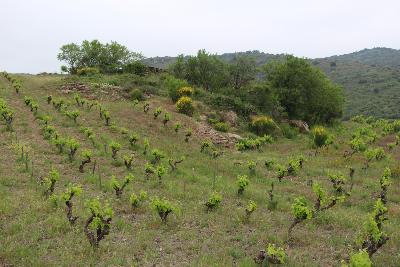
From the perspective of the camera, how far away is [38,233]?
1123 cm

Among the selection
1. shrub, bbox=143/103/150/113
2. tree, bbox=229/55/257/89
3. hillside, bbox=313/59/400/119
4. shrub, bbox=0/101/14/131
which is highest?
tree, bbox=229/55/257/89

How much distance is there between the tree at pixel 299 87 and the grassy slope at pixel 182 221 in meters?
22.4

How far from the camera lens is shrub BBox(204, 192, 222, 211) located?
14.1 meters

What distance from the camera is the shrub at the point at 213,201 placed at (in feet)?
46.2

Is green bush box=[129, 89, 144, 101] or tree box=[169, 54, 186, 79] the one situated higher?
tree box=[169, 54, 186, 79]

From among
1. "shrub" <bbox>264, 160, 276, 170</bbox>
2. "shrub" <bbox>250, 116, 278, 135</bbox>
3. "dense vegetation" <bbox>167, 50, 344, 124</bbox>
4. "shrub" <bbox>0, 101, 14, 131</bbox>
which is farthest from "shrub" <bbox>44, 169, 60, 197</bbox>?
"dense vegetation" <bbox>167, 50, 344, 124</bbox>

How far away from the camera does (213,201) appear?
14078 millimetres

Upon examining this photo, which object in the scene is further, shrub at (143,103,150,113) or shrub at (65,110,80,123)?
shrub at (143,103,150,113)

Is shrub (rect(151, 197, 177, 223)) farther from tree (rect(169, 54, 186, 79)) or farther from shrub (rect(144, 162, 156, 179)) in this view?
tree (rect(169, 54, 186, 79))

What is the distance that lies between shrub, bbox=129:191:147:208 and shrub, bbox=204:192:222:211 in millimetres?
2195

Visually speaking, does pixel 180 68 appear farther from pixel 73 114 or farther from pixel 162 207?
pixel 162 207

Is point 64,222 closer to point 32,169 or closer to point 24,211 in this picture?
point 24,211

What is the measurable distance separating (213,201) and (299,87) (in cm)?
3441

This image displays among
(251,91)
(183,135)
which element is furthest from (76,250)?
(251,91)
